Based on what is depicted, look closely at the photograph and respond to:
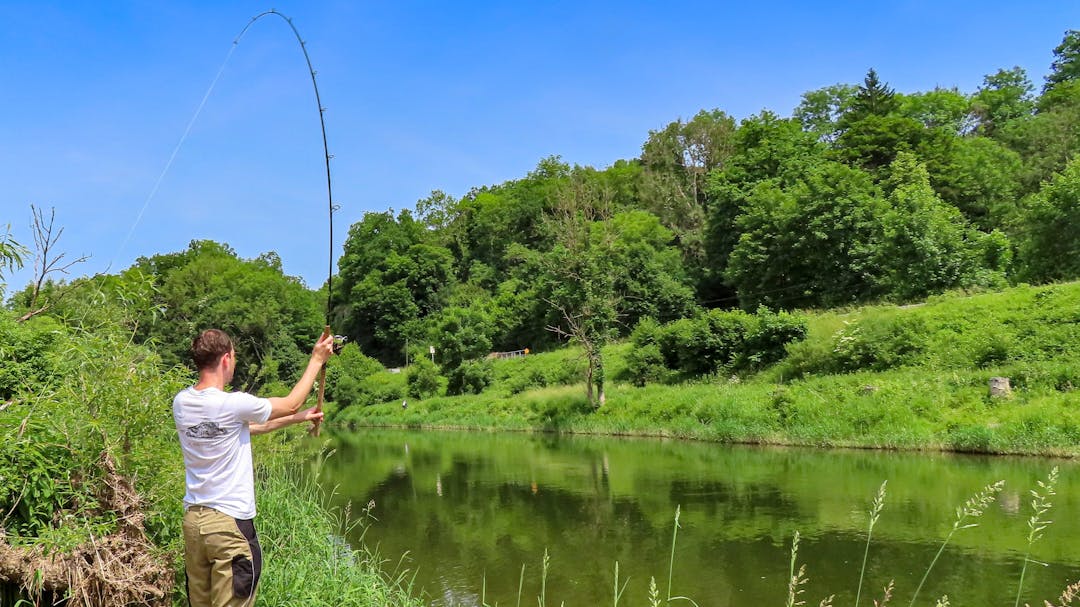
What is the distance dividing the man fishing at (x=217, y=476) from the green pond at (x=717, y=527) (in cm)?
554

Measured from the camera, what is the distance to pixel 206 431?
12.5 ft

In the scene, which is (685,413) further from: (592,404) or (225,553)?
(225,553)

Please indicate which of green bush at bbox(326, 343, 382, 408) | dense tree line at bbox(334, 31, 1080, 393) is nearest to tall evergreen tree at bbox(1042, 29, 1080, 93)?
dense tree line at bbox(334, 31, 1080, 393)

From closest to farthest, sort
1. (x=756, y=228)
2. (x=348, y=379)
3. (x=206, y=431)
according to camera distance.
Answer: (x=206, y=431), (x=756, y=228), (x=348, y=379)

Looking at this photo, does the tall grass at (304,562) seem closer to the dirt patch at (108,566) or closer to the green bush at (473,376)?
the dirt patch at (108,566)

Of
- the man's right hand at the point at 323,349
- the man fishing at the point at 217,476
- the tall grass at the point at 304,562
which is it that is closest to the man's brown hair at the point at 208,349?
the man fishing at the point at 217,476

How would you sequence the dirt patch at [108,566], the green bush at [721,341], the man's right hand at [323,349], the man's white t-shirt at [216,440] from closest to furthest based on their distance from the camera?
1. the man's white t-shirt at [216,440]
2. the man's right hand at [323,349]
3. the dirt patch at [108,566]
4. the green bush at [721,341]

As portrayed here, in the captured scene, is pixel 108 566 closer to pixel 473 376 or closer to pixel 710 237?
pixel 473 376

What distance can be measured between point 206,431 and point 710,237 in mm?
49216

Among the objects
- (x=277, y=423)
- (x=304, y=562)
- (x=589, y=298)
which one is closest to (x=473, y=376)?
(x=589, y=298)

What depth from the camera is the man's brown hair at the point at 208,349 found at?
12.5ft

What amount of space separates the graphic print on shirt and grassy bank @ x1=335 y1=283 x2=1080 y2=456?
65.7 ft

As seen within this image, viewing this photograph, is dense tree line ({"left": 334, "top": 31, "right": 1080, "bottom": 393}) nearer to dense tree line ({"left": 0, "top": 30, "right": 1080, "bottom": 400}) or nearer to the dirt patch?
dense tree line ({"left": 0, "top": 30, "right": 1080, "bottom": 400})

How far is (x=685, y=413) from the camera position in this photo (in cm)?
2814
